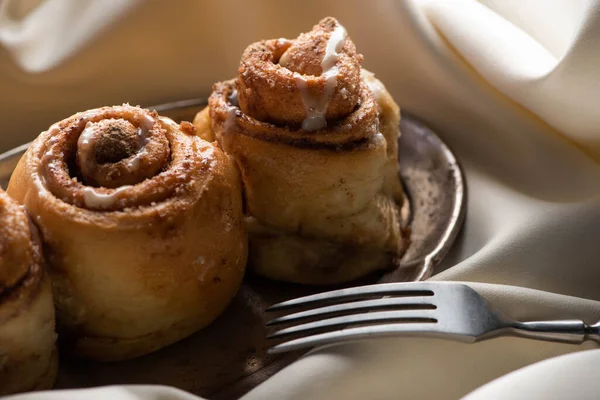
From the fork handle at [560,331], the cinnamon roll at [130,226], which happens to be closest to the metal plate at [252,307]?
the cinnamon roll at [130,226]

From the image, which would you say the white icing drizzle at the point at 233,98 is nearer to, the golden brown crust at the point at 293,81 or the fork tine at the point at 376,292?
the golden brown crust at the point at 293,81

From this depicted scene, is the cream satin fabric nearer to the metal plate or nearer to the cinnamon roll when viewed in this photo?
the metal plate

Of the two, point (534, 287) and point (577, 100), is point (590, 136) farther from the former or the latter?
point (534, 287)

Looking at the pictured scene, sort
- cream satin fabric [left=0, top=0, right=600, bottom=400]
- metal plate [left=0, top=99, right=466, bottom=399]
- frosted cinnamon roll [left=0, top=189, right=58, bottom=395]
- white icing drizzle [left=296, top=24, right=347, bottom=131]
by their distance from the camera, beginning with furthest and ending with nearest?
cream satin fabric [left=0, top=0, right=600, bottom=400], white icing drizzle [left=296, top=24, right=347, bottom=131], metal plate [left=0, top=99, right=466, bottom=399], frosted cinnamon roll [left=0, top=189, right=58, bottom=395]

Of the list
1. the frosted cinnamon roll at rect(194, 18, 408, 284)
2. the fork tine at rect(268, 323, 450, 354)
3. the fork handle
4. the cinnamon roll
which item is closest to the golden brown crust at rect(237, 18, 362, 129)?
the frosted cinnamon roll at rect(194, 18, 408, 284)

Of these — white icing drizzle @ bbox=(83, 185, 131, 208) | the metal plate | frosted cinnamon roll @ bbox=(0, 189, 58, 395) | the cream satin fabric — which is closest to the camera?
frosted cinnamon roll @ bbox=(0, 189, 58, 395)

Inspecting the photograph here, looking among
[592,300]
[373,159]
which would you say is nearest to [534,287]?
[592,300]
